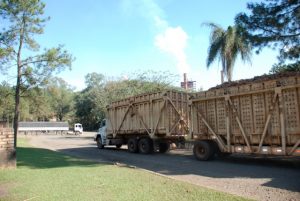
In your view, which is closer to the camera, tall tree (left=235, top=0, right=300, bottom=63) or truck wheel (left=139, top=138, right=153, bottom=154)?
tall tree (left=235, top=0, right=300, bottom=63)

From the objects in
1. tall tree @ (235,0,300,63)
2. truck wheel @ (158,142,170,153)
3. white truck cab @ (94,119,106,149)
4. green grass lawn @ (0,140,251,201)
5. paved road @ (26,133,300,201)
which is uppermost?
tall tree @ (235,0,300,63)

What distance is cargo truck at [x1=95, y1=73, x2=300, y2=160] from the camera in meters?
11.7

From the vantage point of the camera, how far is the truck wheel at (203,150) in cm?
1455

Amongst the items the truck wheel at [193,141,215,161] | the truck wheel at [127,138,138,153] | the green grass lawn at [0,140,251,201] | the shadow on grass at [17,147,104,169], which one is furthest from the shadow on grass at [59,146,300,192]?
the truck wheel at [127,138,138,153]

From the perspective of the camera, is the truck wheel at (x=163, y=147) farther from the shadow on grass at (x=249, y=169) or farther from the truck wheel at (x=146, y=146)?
the shadow on grass at (x=249, y=169)

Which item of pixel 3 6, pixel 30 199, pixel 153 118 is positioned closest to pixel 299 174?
pixel 30 199

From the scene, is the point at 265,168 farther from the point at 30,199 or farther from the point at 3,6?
the point at 3,6

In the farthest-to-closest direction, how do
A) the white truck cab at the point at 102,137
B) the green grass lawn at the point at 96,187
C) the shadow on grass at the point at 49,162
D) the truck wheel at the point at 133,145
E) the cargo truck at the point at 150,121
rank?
1. the white truck cab at the point at 102,137
2. the truck wheel at the point at 133,145
3. the cargo truck at the point at 150,121
4. the shadow on grass at the point at 49,162
5. the green grass lawn at the point at 96,187

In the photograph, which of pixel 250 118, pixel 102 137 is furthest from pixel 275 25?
pixel 102 137

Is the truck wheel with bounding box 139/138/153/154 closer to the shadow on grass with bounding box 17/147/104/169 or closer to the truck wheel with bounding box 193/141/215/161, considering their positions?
the truck wheel with bounding box 193/141/215/161

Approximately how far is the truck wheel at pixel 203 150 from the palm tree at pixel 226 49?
41.8 feet

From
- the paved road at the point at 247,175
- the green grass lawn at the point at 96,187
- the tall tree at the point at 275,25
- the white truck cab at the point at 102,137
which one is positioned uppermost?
the tall tree at the point at 275,25

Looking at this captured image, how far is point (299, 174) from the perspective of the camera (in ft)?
34.4

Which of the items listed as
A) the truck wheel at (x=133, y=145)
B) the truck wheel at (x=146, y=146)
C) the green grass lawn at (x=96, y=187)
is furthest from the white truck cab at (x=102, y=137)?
the green grass lawn at (x=96, y=187)
